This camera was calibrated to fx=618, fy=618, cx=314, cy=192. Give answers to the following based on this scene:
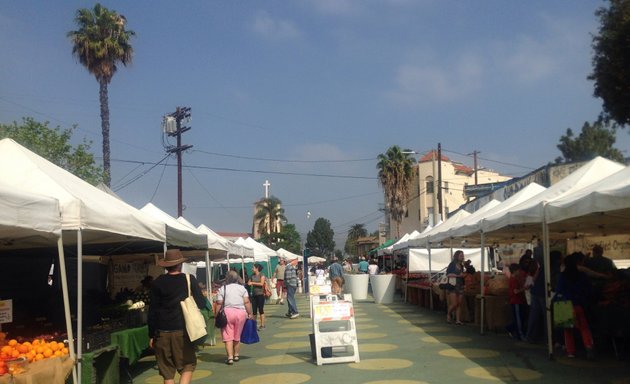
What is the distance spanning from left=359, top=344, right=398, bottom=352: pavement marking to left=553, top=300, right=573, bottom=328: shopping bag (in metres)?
3.02

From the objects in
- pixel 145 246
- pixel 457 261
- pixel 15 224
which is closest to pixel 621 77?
pixel 457 261

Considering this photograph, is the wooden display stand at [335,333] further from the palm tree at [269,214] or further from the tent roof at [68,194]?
the palm tree at [269,214]

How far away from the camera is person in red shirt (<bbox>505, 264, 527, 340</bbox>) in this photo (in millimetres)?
11047

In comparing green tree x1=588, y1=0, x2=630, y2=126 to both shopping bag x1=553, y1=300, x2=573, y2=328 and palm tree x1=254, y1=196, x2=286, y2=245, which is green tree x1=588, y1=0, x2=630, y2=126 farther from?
palm tree x1=254, y1=196, x2=286, y2=245

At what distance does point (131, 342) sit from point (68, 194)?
2803mm

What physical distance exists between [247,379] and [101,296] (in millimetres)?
4185

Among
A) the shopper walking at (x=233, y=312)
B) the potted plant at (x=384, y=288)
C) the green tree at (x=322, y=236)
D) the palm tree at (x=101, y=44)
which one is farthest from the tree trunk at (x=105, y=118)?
the green tree at (x=322, y=236)

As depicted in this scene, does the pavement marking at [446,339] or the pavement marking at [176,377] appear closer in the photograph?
the pavement marking at [176,377]

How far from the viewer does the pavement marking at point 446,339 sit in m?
11.3

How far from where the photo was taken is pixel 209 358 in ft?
35.2

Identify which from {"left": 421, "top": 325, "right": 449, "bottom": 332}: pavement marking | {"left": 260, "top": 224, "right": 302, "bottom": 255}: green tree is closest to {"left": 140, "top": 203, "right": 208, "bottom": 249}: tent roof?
{"left": 421, "top": 325, "right": 449, "bottom": 332}: pavement marking

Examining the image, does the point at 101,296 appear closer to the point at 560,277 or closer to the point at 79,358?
the point at 79,358

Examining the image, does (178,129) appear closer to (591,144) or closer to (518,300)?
(518,300)

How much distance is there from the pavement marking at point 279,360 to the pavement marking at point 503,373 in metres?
2.78
